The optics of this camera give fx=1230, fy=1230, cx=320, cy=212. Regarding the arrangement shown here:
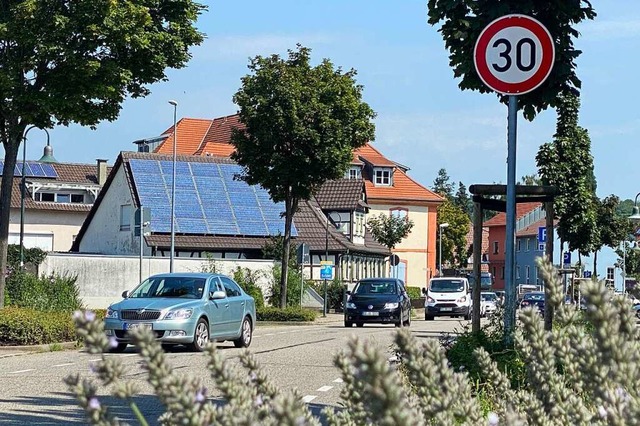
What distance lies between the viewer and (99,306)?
48531 mm

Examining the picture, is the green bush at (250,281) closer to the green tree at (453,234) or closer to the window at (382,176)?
the window at (382,176)

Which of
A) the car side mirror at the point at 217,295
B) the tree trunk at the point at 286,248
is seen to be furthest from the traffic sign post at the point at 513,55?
the tree trunk at the point at 286,248

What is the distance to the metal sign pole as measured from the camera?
11367 mm

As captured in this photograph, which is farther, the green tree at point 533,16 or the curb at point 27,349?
the curb at point 27,349

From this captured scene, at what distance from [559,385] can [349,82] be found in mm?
42106

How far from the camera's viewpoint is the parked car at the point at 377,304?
3772 cm

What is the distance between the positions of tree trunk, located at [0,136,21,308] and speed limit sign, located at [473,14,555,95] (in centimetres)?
1549

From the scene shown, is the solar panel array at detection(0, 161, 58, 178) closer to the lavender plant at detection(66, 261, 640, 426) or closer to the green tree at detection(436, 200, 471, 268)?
the green tree at detection(436, 200, 471, 268)

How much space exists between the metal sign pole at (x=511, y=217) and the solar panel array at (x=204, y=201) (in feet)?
165

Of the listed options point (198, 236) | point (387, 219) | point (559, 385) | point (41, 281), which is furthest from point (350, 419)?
point (387, 219)

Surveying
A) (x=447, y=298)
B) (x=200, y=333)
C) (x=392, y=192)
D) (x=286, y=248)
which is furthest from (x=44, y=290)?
(x=392, y=192)

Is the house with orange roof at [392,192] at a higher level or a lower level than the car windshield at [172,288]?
higher

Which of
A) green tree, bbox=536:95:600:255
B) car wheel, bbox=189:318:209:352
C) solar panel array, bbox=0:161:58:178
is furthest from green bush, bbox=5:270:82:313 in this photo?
solar panel array, bbox=0:161:58:178

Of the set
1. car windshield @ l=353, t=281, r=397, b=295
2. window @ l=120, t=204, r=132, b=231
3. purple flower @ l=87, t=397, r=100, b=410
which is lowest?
purple flower @ l=87, t=397, r=100, b=410
